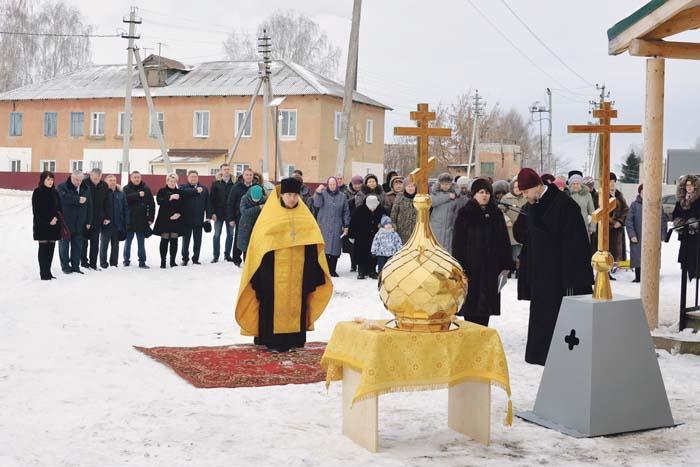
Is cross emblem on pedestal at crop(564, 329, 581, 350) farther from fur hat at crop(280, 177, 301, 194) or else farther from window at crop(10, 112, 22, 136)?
window at crop(10, 112, 22, 136)

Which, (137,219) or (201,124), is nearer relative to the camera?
(137,219)

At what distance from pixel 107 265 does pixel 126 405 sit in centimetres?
957

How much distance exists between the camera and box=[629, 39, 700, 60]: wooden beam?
960cm

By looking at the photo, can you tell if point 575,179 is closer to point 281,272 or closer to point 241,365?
point 281,272

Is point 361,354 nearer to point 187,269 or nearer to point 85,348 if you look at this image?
point 85,348

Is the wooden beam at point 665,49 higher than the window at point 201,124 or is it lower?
lower

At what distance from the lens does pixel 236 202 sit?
55.5 feet

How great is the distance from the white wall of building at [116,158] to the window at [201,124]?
2316 mm

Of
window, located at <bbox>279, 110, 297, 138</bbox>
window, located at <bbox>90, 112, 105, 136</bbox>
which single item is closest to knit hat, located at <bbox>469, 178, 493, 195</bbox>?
window, located at <bbox>279, 110, 297, 138</bbox>

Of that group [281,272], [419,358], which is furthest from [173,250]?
[419,358]

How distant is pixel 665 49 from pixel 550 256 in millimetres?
2780

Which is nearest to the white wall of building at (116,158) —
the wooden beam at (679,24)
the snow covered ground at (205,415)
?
the snow covered ground at (205,415)

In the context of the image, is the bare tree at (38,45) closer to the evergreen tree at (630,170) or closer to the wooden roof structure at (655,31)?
the evergreen tree at (630,170)

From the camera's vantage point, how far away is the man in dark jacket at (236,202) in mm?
16766
